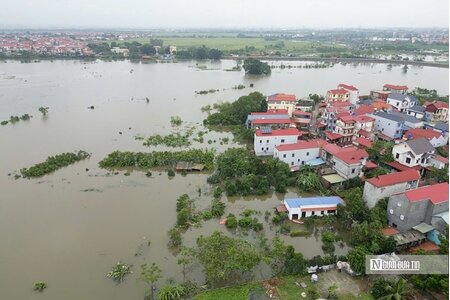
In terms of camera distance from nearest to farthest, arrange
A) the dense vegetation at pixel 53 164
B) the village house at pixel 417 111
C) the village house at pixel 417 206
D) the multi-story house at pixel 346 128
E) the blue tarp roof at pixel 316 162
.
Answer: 1. the village house at pixel 417 206
2. the blue tarp roof at pixel 316 162
3. the dense vegetation at pixel 53 164
4. the multi-story house at pixel 346 128
5. the village house at pixel 417 111

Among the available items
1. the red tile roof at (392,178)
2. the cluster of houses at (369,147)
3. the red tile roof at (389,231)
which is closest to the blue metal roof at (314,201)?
the cluster of houses at (369,147)

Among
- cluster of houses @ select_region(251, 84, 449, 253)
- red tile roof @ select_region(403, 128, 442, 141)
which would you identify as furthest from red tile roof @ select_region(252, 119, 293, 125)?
red tile roof @ select_region(403, 128, 442, 141)

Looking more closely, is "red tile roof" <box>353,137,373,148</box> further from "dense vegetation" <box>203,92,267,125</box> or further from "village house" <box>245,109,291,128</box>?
"dense vegetation" <box>203,92,267,125</box>

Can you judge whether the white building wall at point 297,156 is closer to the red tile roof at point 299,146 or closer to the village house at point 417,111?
the red tile roof at point 299,146

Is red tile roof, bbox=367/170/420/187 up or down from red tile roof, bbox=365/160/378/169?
up

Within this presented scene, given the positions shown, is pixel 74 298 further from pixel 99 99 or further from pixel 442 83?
pixel 442 83

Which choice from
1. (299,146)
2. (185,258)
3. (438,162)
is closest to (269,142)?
(299,146)

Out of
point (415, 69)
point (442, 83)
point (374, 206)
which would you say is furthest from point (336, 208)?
point (415, 69)
